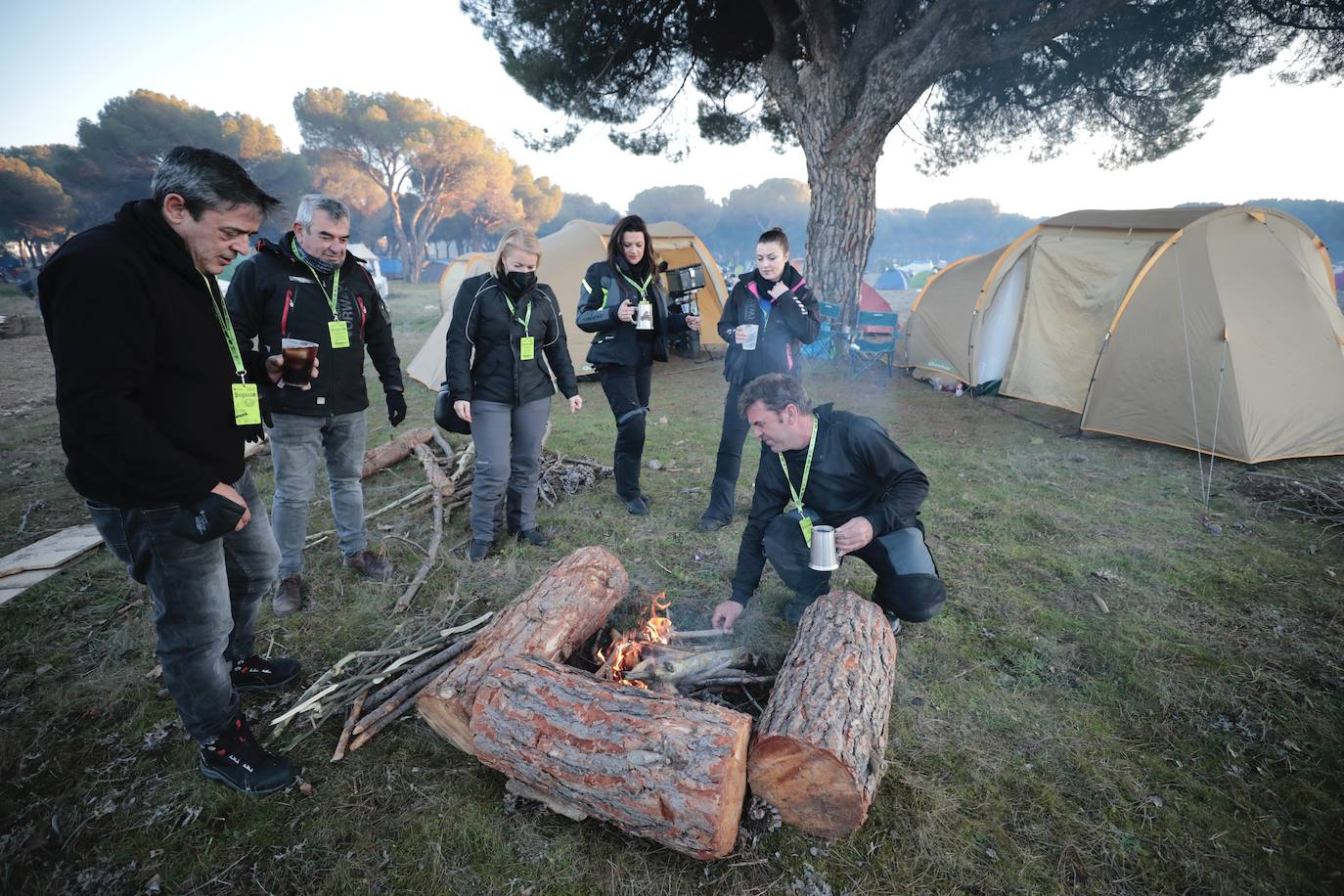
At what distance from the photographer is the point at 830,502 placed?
9.55 feet

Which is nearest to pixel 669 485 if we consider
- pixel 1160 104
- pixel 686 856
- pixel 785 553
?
pixel 785 553

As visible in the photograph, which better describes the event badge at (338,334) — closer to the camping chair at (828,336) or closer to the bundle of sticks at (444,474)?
the bundle of sticks at (444,474)

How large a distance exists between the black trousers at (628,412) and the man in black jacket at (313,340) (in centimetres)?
146

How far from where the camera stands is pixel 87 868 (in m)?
1.91

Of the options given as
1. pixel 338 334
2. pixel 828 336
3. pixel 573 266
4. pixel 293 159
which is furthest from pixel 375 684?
pixel 293 159

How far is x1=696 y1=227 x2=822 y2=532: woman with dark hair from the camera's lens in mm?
3971

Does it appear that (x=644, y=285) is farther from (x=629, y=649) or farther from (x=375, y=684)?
(x=375, y=684)

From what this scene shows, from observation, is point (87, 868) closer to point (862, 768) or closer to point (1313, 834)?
point (862, 768)

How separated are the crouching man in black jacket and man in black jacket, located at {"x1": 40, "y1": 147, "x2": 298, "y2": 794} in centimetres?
204

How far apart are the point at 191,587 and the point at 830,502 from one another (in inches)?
105

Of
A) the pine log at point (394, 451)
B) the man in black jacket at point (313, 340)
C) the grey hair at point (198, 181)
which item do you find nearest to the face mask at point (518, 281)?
the man in black jacket at point (313, 340)

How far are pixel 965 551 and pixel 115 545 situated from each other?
4.43 metres

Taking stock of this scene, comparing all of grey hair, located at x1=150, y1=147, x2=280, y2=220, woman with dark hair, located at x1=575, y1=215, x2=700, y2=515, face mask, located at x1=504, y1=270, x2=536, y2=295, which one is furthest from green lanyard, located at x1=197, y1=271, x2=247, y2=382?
woman with dark hair, located at x1=575, y1=215, x2=700, y2=515

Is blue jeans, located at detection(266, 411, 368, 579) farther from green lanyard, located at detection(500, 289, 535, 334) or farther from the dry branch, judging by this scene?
green lanyard, located at detection(500, 289, 535, 334)
